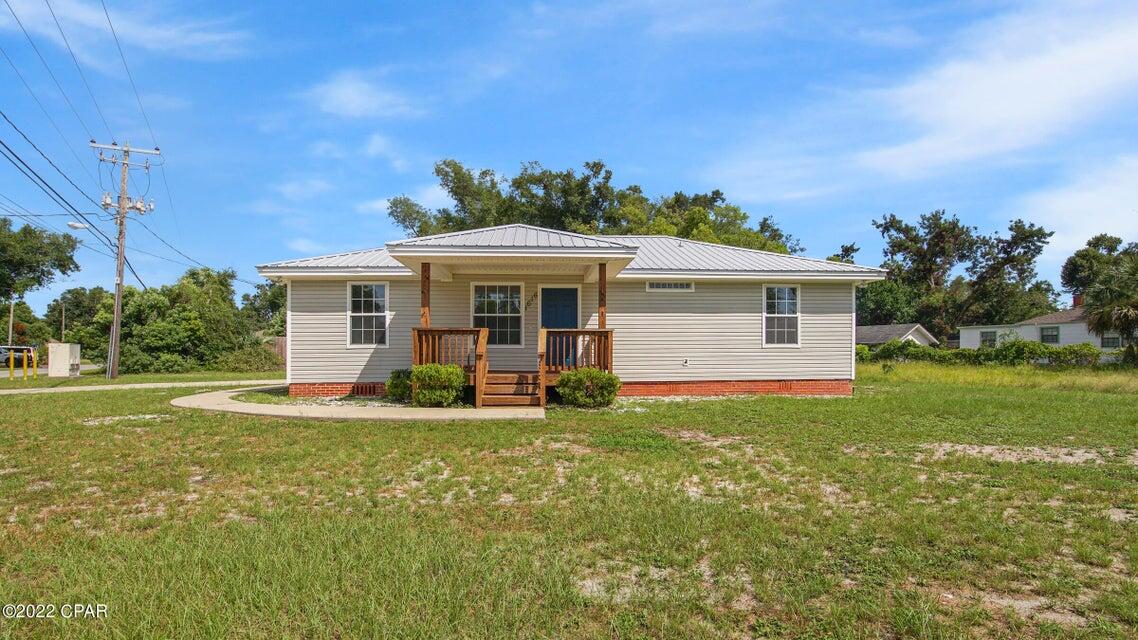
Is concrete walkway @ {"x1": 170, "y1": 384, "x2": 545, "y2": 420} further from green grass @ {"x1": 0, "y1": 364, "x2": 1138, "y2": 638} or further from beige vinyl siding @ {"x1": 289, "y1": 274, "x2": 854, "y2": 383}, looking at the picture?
beige vinyl siding @ {"x1": 289, "y1": 274, "x2": 854, "y2": 383}

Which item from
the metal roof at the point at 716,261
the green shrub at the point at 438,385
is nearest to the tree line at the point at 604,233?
the metal roof at the point at 716,261

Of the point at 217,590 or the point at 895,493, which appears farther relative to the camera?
the point at 895,493

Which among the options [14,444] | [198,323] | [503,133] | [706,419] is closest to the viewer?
[14,444]

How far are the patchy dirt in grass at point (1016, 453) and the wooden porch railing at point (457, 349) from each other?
21.7 feet

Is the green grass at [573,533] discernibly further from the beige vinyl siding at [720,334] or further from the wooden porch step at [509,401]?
the beige vinyl siding at [720,334]

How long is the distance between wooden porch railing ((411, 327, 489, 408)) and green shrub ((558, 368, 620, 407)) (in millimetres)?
1449

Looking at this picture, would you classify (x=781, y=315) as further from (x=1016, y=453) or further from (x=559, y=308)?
(x=1016, y=453)

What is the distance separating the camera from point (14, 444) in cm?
703

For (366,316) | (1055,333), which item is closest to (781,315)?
(366,316)

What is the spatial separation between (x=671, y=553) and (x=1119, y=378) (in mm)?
18965

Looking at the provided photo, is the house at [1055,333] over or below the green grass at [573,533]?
over

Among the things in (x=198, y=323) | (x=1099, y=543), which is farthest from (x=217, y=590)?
(x=198, y=323)

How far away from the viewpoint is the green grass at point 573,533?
276 cm

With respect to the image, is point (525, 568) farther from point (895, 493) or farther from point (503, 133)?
point (503, 133)
